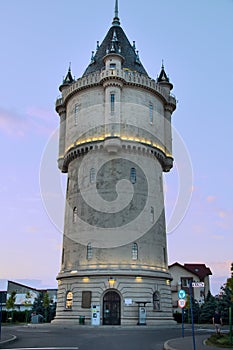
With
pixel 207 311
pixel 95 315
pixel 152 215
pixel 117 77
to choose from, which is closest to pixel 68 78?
pixel 117 77

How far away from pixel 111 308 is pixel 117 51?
2800 cm

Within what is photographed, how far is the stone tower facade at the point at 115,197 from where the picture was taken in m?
40.7

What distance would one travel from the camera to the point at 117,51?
49.5 meters

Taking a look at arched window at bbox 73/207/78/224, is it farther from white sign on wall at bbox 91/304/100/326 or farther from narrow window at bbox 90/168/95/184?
white sign on wall at bbox 91/304/100/326

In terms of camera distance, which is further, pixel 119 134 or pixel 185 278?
pixel 185 278

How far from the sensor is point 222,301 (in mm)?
49000

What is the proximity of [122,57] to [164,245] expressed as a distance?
20841 millimetres

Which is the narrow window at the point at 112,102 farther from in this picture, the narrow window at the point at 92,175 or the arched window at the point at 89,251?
the arched window at the point at 89,251

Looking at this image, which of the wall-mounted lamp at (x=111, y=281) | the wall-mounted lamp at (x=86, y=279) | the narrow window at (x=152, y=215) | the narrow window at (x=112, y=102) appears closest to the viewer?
the wall-mounted lamp at (x=111, y=281)

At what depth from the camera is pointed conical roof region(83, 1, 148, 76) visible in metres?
50.3

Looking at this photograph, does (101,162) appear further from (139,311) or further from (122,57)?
(139,311)

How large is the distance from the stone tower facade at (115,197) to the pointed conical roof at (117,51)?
23 centimetres

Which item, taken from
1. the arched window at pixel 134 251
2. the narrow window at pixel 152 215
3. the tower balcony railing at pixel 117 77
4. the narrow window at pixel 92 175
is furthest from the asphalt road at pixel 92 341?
the tower balcony railing at pixel 117 77

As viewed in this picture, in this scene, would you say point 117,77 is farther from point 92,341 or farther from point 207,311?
point 207,311
